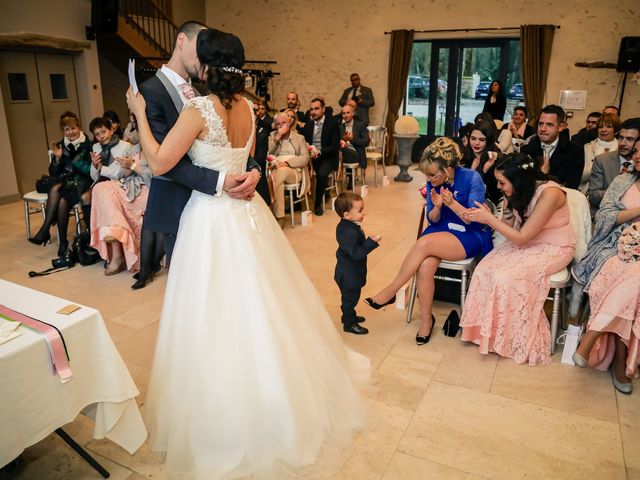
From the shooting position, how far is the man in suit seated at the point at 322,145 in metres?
6.34

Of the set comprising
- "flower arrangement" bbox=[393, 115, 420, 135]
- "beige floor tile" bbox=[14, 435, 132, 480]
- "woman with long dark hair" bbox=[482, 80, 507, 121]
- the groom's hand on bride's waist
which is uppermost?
"woman with long dark hair" bbox=[482, 80, 507, 121]

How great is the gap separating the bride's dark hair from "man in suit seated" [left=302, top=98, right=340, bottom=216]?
14.2 feet

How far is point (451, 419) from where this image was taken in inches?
94.0

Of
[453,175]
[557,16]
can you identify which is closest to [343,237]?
[453,175]

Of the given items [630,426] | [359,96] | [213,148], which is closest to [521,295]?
[630,426]

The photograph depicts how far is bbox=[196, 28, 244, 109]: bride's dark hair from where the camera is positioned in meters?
1.81

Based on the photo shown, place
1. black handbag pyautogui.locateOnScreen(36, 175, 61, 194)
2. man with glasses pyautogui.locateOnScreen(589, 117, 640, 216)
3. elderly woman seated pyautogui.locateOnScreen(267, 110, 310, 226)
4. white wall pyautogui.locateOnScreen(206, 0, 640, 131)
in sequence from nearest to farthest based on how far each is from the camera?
man with glasses pyautogui.locateOnScreen(589, 117, 640, 216) → black handbag pyautogui.locateOnScreen(36, 175, 61, 194) → elderly woman seated pyautogui.locateOnScreen(267, 110, 310, 226) → white wall pyautogui.locateOnScreen(206, 0, 640, 131)

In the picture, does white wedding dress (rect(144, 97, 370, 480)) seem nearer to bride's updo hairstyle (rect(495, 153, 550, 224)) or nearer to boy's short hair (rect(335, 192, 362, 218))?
boy's short hair (rect(335, 192, 362, 218))

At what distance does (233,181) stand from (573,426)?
1861 mm

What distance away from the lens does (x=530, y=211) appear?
2914mm

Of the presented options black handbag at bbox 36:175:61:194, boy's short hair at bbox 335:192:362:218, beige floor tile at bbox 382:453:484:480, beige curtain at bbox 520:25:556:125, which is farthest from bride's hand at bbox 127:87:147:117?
beige curtain at bbox 520:25:556:125

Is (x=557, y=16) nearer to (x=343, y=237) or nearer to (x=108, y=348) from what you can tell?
(x=343, y=237)

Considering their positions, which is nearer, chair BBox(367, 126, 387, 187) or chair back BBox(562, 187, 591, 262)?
chair back BBox(562, 187, 591, 262)

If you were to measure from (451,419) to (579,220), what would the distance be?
1.45 metres
